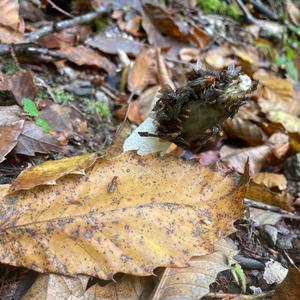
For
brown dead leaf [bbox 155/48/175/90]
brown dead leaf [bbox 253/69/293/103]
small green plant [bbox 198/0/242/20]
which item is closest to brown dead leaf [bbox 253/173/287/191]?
brown dead leaf [bbox 155/48/175/90]

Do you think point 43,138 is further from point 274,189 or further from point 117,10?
point 117,10

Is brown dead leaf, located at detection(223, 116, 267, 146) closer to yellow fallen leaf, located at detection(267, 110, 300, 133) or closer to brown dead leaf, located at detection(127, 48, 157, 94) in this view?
yellow fallen leaf, located at detection(267, 110, 300, 133)

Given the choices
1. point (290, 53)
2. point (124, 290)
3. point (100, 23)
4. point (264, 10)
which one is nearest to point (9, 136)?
point (124, 290)

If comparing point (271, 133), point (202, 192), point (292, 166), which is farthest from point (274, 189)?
point (202, 192)

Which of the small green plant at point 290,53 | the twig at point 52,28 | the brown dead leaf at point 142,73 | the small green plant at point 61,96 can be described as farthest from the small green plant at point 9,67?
the small green plant at point 290,53

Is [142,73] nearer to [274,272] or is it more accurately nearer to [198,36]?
[198,36]
